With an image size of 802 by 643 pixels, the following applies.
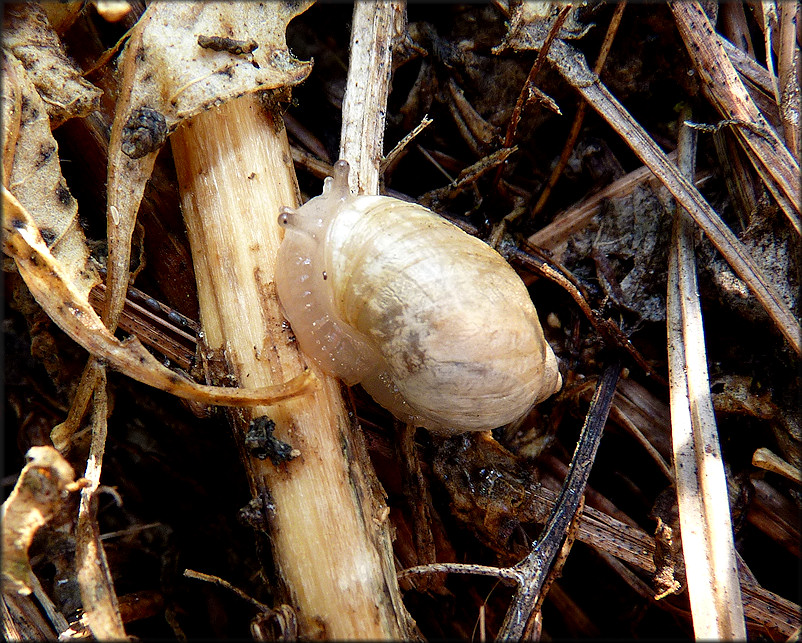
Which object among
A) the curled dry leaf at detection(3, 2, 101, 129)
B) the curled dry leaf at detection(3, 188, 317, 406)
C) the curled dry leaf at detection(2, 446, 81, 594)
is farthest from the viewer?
the curled dry leaf at detection(3, 2, 101, 129)

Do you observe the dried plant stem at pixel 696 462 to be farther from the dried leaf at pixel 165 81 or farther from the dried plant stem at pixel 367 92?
the dried leaf at pixel 165 81

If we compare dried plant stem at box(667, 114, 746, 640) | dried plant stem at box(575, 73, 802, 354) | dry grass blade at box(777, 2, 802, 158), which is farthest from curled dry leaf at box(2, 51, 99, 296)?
dry grass blade at box(777, 2, 802, 158)

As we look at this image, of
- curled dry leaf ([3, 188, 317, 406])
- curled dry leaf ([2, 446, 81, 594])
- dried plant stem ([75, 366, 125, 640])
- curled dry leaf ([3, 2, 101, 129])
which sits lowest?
dried plant stem ([75, 366, 125, 640])

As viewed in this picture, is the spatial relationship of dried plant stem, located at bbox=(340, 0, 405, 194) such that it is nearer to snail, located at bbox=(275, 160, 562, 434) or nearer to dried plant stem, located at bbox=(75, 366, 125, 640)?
snail, located at bbox=(275, 160, 562, 434)

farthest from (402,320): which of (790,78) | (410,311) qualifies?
(790,78)

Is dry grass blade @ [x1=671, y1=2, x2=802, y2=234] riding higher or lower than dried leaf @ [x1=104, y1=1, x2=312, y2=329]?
lower

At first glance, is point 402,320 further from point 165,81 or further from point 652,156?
point 652,156
